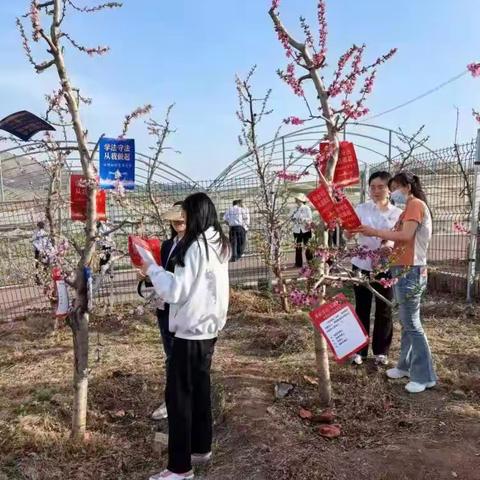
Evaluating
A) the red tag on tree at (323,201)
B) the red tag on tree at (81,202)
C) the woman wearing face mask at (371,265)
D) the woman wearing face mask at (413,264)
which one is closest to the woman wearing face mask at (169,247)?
the red tag on tree at (81,202)

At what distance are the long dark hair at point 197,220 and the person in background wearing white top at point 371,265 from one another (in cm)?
170

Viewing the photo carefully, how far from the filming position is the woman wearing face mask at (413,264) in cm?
362

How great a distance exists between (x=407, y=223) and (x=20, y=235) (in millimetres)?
7774

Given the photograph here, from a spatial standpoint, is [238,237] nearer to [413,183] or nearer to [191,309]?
[413,183]

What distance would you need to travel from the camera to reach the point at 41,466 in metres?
3.01

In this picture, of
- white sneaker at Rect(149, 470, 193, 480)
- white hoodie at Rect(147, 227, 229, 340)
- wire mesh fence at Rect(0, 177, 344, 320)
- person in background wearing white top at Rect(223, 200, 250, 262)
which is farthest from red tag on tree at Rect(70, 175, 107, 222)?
person in background wearing white top at Rect(223, 200, 250, 262)

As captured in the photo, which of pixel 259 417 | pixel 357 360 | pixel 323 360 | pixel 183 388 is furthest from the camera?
pixel 357 360

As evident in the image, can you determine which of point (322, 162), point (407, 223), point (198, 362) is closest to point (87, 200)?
point (198, 362)

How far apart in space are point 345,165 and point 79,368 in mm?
2140

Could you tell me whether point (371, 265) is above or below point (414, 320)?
above

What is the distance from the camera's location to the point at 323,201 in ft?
10.3

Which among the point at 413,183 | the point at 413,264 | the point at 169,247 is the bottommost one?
the point at 413,264

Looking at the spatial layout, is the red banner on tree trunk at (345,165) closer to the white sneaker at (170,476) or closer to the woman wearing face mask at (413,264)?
the woman wearing face mask at (413,264)

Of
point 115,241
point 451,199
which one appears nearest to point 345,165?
point 115,241
